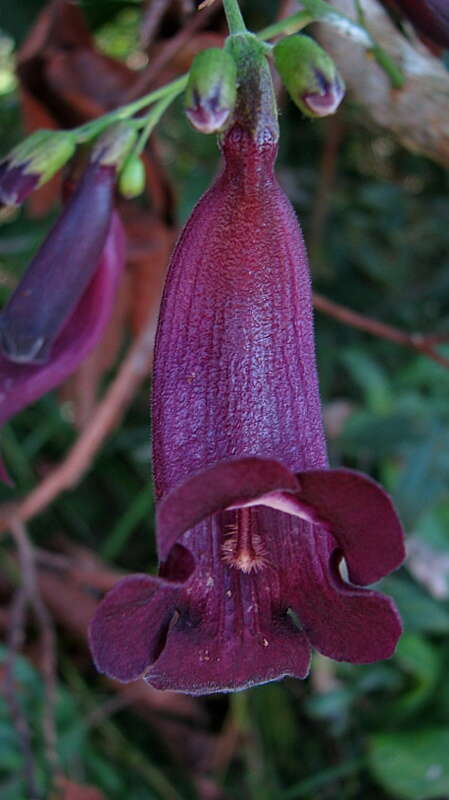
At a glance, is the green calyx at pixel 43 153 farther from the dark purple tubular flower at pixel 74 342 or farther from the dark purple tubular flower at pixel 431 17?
the dark purple tubular flower at pixel 431 17

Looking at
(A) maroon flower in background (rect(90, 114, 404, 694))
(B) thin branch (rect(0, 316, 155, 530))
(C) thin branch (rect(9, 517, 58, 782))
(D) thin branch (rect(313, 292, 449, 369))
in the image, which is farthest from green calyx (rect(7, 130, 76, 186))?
(C) thin branch (rect(9, 517, 58, 782))

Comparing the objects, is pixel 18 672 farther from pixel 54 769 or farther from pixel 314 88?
pixel 314 88

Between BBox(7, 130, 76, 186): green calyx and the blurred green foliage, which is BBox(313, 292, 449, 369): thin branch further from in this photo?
BBox(7, 130, 76, 186): green calyx

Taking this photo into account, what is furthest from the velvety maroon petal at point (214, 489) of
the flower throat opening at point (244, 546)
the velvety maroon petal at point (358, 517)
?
the flower throat opening at point (244, 546)

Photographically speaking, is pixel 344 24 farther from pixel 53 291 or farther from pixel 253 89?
pixel 53 291

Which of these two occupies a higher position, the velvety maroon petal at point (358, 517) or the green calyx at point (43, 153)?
the green calyx at point (43, 153)

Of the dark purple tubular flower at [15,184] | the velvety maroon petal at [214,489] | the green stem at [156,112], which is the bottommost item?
the velvety maroon petal at [214,489]
